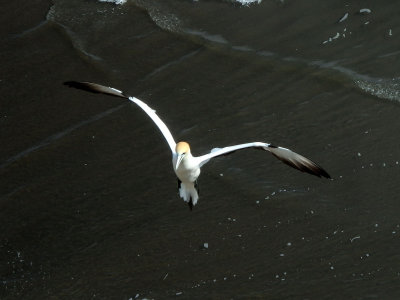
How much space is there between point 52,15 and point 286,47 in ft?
8.12

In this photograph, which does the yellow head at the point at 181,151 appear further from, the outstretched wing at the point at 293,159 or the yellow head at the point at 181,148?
the outstretched wing at the point at 293,159

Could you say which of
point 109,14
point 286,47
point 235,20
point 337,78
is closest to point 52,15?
point 109,14

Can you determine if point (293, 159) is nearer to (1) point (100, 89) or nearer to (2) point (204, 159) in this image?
(2) point (204, 159)

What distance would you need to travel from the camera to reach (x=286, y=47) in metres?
7.18

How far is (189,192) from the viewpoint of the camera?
5.77 meters

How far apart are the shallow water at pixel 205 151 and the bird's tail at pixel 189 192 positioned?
0.23 meters

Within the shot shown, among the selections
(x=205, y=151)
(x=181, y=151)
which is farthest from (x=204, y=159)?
(x=205, y=151)

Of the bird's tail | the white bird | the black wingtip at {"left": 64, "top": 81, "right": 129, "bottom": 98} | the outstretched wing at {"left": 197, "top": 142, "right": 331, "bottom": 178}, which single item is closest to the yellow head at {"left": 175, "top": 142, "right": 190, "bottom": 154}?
the white bird

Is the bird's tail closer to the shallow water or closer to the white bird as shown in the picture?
the white bird

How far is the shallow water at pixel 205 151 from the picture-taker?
5785 mm

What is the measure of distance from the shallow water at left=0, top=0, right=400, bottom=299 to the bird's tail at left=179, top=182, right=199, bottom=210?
23 centimetres

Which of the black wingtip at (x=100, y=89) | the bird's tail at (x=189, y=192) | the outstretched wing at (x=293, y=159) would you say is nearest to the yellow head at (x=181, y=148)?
the outstretched wing at (x=293, y=159)

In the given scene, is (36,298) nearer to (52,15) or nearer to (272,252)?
(272,252)

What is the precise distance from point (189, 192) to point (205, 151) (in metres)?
0.77
